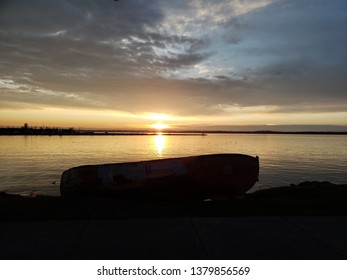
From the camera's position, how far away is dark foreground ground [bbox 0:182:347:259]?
439 centimetres

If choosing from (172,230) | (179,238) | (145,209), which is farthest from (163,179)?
(179,238)

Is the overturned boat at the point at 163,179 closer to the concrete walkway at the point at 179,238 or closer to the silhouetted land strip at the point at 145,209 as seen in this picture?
the silhouetted land strip at the point at 145,209

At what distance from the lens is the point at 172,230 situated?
5.36m

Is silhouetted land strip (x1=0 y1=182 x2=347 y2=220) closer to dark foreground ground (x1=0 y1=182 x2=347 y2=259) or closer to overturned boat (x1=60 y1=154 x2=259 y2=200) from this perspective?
dark foreground ground (x1=0 y1=182 x2=347 y2=259)

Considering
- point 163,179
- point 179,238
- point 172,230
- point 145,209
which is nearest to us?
point 179,238

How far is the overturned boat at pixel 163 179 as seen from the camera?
9.72m

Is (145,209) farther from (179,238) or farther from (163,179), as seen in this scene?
(163,179)

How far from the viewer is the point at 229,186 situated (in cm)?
1006

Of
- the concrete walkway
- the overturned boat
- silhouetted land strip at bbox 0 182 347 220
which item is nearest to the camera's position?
the concrete walkway

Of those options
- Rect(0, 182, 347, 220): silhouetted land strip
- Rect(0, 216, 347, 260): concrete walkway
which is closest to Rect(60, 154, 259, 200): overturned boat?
Rect(0, 182, 347, 220): silhouetted land strip

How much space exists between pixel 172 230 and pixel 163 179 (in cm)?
439

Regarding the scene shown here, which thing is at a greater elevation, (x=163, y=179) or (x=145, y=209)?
(x=163, y=179)

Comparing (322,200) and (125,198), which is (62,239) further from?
(322,200)
